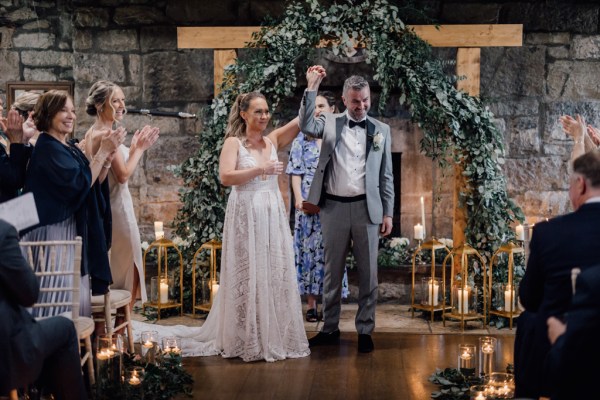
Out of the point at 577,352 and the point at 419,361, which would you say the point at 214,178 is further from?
the point at 577,352

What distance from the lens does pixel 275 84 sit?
6090mm

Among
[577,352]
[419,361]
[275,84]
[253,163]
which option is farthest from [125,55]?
[577,352]

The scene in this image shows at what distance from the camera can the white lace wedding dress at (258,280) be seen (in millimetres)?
4848

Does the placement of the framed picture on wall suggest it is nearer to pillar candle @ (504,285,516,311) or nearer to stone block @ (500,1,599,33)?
stone block @ (500,1,599,33)

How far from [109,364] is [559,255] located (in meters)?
2.24

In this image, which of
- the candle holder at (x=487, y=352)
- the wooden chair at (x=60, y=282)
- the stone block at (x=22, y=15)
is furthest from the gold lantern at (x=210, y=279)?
the stone block at (x=22, y=15)

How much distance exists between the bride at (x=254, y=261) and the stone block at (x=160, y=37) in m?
2.18

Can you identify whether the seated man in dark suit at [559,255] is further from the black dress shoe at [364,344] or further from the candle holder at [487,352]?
the black dress shoe at [364,344]

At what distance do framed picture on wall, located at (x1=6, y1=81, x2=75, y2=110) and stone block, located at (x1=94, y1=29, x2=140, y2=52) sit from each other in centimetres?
55

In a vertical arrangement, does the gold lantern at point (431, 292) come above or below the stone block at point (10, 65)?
below

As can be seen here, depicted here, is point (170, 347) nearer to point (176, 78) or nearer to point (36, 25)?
point (176, 78)

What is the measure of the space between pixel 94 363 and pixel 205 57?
3366 mm

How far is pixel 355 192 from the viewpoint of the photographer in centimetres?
508

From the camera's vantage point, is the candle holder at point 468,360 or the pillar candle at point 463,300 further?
the pillar candle at point 463,300
